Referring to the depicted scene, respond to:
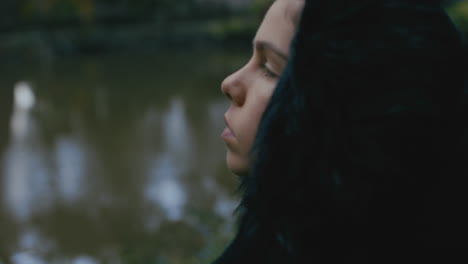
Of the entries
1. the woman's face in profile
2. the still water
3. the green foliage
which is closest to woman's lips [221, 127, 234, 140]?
the woman's face in profile

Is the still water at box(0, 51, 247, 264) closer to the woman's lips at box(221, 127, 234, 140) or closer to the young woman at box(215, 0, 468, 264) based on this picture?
the woman's lips at box(221, 127, 234, 140)

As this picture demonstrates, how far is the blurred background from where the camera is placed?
12.0ft

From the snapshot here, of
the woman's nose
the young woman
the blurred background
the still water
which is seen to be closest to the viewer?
the young woman

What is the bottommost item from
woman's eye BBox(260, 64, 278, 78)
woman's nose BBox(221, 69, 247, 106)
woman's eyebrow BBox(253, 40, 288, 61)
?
woman's nose BBox(221, 69, 247, 106)

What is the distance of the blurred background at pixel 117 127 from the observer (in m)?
3.65

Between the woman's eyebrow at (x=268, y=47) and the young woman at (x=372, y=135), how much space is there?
0.04 metres

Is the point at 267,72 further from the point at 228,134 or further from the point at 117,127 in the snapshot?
the point at 117,127

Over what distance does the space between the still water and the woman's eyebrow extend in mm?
1521

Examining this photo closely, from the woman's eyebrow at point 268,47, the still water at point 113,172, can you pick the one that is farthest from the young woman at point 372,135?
the still water at point 113,172

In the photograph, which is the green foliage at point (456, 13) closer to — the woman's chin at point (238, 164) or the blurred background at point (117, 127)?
the blurred background at point (117, 127)

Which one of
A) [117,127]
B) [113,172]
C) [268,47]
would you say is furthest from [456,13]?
[117,127]

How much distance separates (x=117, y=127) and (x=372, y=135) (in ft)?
21.2

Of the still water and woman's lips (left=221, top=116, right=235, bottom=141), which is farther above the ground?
woman's lips (left=221, top=116, right=235, bottom=141)

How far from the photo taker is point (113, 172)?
5188mm
